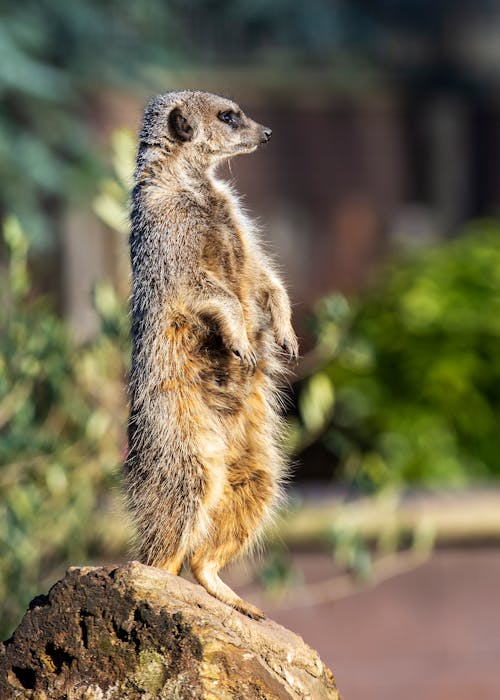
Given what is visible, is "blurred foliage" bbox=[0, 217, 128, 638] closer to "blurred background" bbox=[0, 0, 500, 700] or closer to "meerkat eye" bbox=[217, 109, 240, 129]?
"blurred background" bbox=[0, 0, 500, 700]

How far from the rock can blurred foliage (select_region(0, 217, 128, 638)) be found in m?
1.50

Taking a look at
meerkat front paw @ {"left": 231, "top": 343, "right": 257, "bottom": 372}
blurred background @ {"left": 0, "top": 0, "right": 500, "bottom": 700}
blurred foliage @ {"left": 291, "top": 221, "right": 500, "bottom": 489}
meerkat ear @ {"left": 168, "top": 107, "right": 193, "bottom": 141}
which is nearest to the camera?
meerkat front paw @ {"left": 231, "top": 343, "right": 257, "bottom": 372}

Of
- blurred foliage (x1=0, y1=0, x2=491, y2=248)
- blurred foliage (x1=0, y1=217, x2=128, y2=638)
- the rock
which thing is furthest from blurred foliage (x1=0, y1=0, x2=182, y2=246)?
the rock

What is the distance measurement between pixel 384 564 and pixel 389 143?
7232mm

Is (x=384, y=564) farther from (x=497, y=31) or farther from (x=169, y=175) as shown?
(x=497, y=31)

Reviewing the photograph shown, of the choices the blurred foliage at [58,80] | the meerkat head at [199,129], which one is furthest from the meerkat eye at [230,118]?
the blurred foliage at [58,80]

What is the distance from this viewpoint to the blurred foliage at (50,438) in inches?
181

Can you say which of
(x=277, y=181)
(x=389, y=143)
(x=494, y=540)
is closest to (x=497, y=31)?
(x=389, y=143)

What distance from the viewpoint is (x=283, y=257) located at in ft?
38.0

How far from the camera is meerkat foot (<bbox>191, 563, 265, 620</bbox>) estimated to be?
2965mm

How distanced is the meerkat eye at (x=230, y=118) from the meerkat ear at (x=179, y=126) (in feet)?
0.32

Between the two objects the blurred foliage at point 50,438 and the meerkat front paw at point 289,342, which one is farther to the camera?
the blurred foliage at point 50,438

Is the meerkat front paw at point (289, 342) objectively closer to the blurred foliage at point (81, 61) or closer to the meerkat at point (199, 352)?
the meerkat at point (199, 352)

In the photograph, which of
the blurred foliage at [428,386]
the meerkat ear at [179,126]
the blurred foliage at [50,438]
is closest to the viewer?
the meerkat ear at [179,126]
